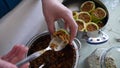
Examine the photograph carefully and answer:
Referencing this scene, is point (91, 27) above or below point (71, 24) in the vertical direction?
below

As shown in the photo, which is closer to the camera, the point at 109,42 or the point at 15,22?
the point at 15,22

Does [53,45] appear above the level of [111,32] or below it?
above

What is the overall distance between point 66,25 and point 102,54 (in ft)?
0.54

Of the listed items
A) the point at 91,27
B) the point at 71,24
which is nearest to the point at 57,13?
the point at 71,24

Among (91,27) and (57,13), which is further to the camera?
(91,27)

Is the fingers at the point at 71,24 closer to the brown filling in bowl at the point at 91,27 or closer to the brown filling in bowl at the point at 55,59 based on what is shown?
the brown filling in bowl at the point at 55,59

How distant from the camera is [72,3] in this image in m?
0.77

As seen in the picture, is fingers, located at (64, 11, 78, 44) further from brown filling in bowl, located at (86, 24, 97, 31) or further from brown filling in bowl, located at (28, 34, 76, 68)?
brown filling in bowl, located at (86, 24, 97, 31)

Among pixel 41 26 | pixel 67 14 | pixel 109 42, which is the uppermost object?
pixel 67 14

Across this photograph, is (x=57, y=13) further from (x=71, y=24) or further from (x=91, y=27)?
(x=91, y=27)

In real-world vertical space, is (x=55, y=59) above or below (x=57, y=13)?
→ below

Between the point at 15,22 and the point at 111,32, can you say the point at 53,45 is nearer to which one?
the point at 15,22

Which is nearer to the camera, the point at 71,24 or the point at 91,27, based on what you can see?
the point at 71,24

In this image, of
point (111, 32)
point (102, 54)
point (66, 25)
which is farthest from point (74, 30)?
point (111, 32)
